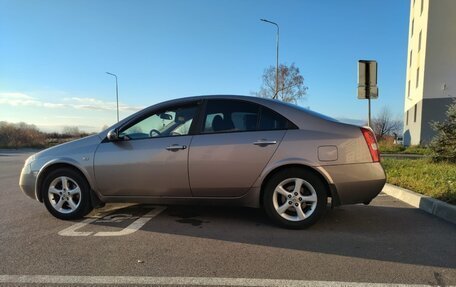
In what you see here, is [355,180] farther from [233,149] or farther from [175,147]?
[175,147]

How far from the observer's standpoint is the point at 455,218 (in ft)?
17.5

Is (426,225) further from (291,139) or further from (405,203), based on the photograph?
(291,139)

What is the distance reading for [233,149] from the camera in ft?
16.5

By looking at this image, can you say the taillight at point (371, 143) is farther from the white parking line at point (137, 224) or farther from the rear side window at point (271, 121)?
the white parking line at point (137, 224)

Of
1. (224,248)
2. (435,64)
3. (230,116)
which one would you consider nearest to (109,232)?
(224,248)

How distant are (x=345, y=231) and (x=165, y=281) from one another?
2.46 meters

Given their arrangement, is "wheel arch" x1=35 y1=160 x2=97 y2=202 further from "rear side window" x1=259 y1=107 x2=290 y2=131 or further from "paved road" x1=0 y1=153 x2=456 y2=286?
"rear side window" x1=259 y1=107 x2=290 y2=131

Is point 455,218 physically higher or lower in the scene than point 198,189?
lower

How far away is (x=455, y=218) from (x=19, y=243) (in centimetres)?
531

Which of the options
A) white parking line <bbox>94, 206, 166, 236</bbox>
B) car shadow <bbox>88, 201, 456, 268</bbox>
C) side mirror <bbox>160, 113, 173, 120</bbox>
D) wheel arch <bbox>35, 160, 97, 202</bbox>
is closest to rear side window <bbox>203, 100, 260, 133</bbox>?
side mirror <bbox>160, 113, 173, 120</bbox>

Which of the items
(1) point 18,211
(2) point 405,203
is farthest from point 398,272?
(1) point 18,211

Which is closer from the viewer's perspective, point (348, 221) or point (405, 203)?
point (348, 221)

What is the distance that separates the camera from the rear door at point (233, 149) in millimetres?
5008

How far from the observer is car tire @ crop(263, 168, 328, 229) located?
16.2 ft
